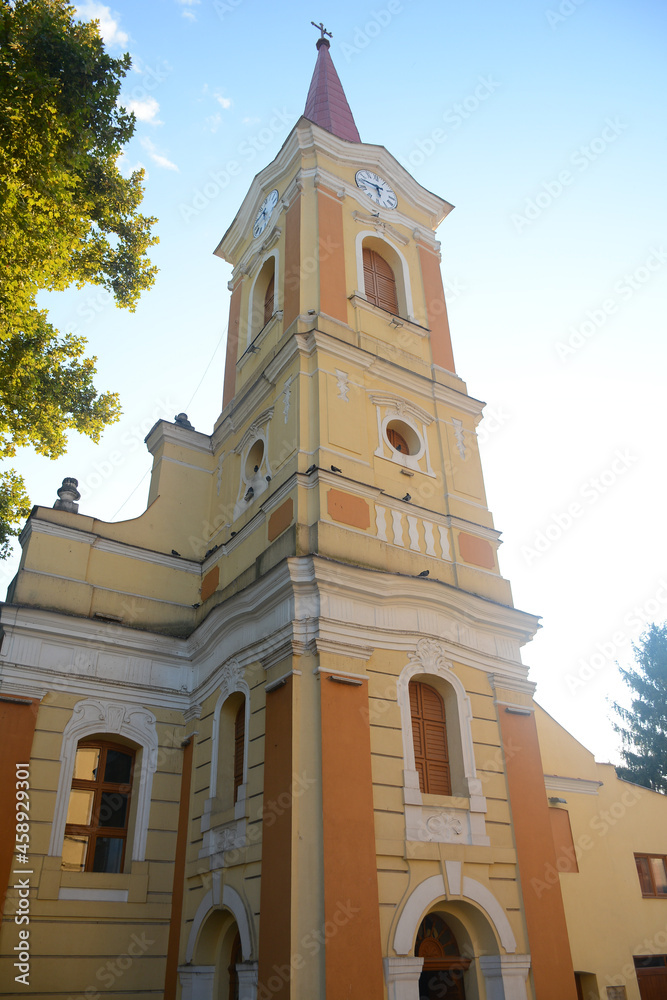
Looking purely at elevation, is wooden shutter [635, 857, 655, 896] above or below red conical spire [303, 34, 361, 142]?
below

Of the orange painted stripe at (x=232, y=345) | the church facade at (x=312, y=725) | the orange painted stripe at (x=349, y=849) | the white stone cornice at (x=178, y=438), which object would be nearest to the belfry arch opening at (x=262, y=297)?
the orange painted stripe at (x=232, y=345)

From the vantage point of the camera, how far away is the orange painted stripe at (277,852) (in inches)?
360

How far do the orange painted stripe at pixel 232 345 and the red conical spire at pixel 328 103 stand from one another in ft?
16.9

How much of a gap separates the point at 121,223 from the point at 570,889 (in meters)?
13.4

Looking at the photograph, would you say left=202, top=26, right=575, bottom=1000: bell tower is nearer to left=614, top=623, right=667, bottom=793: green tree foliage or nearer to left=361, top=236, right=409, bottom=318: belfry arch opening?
left=361, top=236, right=409, bottom=318: belfry arch opening

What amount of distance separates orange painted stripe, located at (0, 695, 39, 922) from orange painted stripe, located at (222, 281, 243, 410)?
8130 mm

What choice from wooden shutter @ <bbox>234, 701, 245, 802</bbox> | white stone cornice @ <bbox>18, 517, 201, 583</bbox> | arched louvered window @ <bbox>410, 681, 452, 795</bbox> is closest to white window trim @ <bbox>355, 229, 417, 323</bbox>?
white stone cornice @ <bbox>18, 517, 201, 583</bbox>

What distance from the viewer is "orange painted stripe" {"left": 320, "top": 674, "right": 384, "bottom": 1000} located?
9.13 meters

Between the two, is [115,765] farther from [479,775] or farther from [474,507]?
[474,507]

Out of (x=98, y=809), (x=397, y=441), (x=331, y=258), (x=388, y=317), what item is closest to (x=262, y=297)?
(x=331, y=258)

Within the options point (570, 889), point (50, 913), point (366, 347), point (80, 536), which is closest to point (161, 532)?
point (80, 536)

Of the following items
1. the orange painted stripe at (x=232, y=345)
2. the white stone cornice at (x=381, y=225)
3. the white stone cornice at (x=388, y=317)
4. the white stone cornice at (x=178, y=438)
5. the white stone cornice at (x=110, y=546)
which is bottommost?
the white stone cornice at (x=110, y=546)

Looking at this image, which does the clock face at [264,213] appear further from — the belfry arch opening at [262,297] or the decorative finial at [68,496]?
the decorative finial at [68,496]

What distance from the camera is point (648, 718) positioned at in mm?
27422
